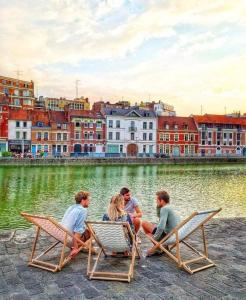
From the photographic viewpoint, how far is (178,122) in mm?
77938

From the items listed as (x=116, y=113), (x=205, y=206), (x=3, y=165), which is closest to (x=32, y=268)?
(x=205, y=206)

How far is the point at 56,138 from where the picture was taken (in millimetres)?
66938

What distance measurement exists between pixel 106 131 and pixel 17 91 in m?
29.0

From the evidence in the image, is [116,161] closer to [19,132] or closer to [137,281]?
[19,132]

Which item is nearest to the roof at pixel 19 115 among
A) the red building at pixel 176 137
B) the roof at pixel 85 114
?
the roof at pixel 85 114

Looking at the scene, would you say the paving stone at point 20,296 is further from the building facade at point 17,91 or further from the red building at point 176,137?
the building facade at point 17,91

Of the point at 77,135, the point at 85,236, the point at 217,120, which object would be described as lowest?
the point at 85,236

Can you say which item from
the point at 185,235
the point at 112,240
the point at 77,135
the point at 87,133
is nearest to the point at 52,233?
the point at 112,240

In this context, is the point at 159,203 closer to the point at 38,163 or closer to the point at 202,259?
the point at 202,259

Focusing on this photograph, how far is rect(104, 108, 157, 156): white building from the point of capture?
72500 mm

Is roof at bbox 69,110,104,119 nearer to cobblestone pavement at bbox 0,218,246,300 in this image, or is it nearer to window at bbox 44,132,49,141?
window at bbox 44,132,49,141

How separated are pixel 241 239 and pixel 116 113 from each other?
6629cm

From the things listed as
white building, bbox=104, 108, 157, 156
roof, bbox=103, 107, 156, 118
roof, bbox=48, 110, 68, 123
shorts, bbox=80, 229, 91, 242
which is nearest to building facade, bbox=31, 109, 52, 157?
roof, bbox=48, 110, 68, 123

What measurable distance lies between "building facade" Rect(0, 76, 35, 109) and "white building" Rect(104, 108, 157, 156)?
24.8 metres
